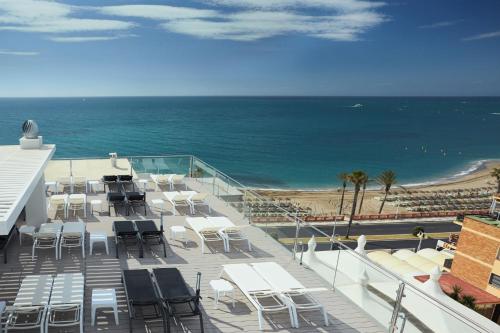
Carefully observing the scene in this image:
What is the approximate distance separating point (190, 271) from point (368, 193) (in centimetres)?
4480

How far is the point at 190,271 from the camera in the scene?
7973mm

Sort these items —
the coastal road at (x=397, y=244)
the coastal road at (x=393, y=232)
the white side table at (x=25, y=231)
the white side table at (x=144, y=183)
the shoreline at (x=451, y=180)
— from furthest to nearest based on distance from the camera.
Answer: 1. the shoreline at (x=451, y=180)
2. the coastal road at (x=393, y=232)
3. the coastal road at (x=397, y=244)
4. the white side table at (x=144, y=183)
5. the white side table at (x=25, y=231)

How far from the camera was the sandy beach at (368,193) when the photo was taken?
41188 millimetres

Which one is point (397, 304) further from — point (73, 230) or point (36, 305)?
point (73, 230)

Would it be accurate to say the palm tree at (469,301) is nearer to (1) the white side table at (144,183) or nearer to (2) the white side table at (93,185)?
(1) the white side table at (144,183)

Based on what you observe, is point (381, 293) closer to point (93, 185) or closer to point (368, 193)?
point (93, 185)

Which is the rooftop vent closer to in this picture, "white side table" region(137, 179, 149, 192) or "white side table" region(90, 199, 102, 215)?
"white side table" region(90, 199, 102, 215)

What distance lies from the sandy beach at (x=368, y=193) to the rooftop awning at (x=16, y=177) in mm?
31010

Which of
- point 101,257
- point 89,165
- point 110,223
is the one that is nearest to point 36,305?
point 101,257

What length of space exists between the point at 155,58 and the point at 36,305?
18640 cm

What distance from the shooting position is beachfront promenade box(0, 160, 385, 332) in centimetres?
614

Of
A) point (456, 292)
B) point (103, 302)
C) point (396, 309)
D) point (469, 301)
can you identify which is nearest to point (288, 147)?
point (456, 292)

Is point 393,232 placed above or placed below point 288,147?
above

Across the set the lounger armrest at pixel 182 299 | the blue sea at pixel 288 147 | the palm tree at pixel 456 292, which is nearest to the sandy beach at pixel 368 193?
the blue sea at pixel 288 147
